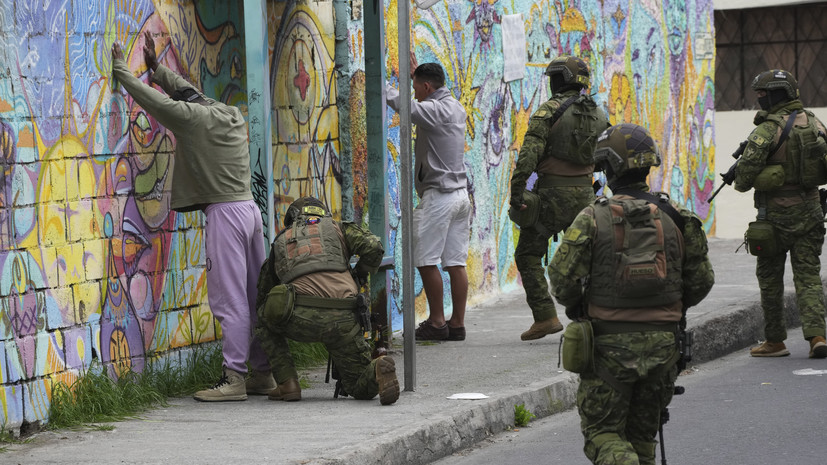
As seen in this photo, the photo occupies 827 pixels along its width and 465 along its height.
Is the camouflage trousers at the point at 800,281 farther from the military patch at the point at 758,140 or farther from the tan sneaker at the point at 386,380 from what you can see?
the tan sneaker at the point at 386,380

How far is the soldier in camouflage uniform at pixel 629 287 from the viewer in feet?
16.4

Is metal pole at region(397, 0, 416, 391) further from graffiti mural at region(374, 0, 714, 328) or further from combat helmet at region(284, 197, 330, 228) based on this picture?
graffiti mural at region(374, 0, 714, 328)

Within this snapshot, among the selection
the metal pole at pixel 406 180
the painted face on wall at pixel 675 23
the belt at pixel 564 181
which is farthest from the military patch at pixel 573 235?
the painted face on wall at pixel 675 23

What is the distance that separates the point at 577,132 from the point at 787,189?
5.01ft

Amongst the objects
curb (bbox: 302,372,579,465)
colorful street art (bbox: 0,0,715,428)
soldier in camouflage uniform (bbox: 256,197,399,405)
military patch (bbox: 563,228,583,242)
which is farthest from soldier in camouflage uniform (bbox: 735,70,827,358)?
military patch (bbox: 563,228,583,242)

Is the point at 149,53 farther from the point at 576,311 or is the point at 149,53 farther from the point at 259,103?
the point at 576,311

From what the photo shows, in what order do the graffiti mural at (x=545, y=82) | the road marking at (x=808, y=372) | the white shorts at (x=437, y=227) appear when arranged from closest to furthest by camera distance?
1. the road marking at (x=808, y=372)
2. the white shorts at (x=437, y=227)
3. the graffiti mural at (x=545, y=82)

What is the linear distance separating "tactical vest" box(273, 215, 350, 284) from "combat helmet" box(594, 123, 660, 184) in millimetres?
2338

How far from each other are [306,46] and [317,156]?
2.44 ft

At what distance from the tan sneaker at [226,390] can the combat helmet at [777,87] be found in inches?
159

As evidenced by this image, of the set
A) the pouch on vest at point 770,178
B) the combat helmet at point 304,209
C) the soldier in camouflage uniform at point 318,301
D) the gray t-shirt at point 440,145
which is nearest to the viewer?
the soldier in camouflage uniform at point 318,301

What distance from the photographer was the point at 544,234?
29.4 feet

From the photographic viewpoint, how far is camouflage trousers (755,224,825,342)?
898 centimetres

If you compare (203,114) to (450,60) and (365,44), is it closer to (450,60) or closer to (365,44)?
(365,44)
